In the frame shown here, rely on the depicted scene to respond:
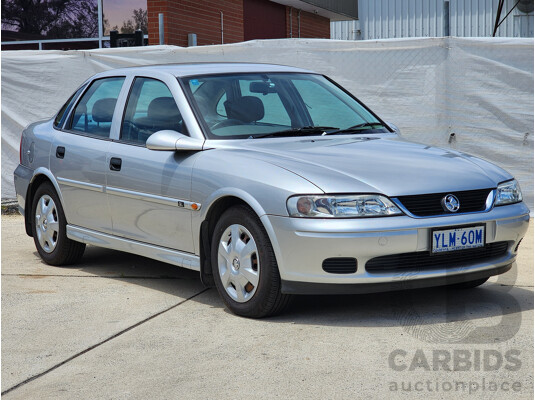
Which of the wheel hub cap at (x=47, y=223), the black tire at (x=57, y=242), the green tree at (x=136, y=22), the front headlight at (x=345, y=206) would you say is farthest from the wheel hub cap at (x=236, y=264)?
the green tree at (x=136, y=22)

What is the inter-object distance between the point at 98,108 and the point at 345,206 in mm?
2830

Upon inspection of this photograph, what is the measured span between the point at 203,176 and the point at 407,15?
23.9 metres

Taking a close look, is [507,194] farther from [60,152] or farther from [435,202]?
[60,152]

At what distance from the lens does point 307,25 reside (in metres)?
24.1

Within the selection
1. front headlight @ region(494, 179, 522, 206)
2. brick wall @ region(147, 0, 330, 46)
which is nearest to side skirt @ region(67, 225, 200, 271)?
front headlight @ region(494, 179, 522, 206)

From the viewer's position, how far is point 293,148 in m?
5.86

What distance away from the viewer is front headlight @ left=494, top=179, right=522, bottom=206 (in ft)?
18.6

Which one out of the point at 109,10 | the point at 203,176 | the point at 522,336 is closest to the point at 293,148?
the point at 203,176

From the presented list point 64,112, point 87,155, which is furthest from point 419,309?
point 64,112

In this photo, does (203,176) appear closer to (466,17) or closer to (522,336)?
(522,336)

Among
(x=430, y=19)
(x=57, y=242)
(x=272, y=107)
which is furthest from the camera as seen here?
(x=430, y=19)

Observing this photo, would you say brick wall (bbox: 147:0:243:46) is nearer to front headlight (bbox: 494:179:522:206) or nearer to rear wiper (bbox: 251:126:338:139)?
rear wiper (bbox: 251:126:338:139)

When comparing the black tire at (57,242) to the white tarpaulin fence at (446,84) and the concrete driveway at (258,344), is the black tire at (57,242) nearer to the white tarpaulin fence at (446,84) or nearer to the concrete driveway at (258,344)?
the concrete driveway at (258,344)

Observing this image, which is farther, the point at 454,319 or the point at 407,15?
the point at 407,15
